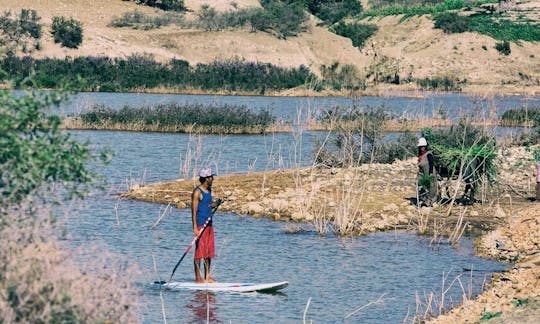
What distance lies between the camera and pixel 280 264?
59.8ft

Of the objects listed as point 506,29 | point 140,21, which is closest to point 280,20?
point 140,21

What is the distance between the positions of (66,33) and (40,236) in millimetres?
63984

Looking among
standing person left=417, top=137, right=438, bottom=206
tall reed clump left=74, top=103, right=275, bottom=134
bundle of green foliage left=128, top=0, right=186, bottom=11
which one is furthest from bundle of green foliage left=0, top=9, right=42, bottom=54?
standing person left=417, top=137, right=438, bottom=206

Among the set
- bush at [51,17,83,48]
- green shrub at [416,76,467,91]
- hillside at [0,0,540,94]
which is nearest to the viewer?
bush at [51,17,83,48]

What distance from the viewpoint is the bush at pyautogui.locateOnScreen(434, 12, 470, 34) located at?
96875 mm

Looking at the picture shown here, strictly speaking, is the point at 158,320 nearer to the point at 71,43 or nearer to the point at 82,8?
the point at 71,43

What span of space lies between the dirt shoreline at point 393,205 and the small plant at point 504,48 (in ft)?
212

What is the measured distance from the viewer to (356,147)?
29.0m

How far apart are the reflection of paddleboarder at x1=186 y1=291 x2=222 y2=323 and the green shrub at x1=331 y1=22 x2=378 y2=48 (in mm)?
87428

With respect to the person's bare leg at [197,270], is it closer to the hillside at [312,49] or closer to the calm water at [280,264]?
the calm water at [280,264]

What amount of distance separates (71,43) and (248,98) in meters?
15.3

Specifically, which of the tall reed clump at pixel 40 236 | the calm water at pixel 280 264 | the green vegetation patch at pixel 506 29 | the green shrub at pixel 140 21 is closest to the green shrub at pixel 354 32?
the green vegetation patch at pixel 506 29

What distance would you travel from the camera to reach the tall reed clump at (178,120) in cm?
3972

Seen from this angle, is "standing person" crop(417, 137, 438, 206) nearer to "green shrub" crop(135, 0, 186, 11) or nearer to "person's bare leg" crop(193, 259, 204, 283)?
"person's bare leg" crop(193, 259, 204, 283)
